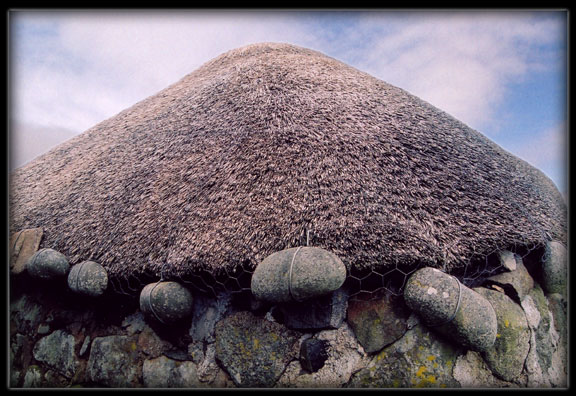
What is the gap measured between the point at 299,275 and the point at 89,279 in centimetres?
217

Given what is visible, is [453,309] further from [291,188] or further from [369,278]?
[291,188]

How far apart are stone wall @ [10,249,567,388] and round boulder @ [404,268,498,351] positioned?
12 centimetres

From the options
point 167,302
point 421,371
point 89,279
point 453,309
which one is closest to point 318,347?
point 421,371

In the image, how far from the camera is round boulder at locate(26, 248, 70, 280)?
142 inches

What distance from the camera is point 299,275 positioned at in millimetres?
2438

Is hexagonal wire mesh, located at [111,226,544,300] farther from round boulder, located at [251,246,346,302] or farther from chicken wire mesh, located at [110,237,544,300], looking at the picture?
round boulder, located at [251,246,346,302]

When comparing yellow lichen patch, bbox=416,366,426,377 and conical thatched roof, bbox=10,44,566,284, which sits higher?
Answer: conical thatched roof, bbox=10,44,566,284

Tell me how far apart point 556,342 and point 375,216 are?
1.96 meters

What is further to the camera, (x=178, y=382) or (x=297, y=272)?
(x=178, y=382)

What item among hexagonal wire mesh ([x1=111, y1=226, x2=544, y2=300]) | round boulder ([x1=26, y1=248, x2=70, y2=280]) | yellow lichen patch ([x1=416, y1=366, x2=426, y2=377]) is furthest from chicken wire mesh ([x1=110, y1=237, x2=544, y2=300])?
round boulder ([x1=26, y1=248, x2=70, y2=280])

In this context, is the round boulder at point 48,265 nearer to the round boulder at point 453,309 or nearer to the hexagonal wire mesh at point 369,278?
the hexagonal wire mesh at point 369,278
